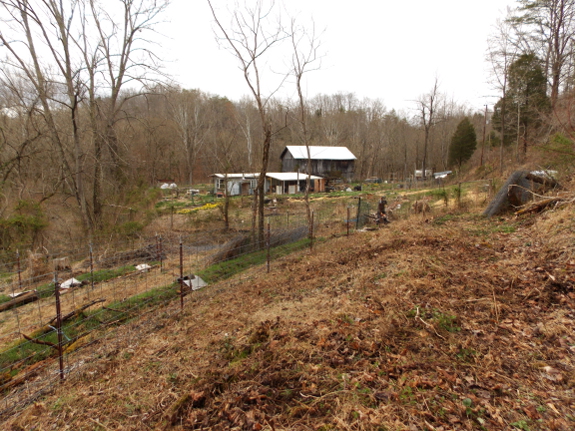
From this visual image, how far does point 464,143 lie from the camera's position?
106 feet

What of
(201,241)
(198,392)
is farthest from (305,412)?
(201,241)

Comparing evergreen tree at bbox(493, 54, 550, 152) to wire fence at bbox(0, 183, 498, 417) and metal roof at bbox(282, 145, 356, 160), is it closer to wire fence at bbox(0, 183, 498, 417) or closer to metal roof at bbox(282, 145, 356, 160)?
wire fence at bbox(0, 183, 498, 417)

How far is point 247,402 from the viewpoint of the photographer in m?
2.90

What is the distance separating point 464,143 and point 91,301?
35008 mm

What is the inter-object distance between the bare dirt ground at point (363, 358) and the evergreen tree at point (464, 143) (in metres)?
30.0

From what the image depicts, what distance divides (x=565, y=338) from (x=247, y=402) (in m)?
3.36

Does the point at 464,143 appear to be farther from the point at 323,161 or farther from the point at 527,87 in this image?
the point at 323,161

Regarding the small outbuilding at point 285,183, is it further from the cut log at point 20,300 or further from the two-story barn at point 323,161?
the cut log at point 20,300

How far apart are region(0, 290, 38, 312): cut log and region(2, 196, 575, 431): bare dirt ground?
3654 millimetres

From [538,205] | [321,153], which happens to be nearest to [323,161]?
[321,153]

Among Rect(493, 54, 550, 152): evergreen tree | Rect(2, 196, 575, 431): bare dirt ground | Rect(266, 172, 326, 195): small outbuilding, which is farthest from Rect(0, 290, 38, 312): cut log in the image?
Rect(266, 172, 326, 195): small outbuilding

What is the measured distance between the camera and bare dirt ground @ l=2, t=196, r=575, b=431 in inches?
105

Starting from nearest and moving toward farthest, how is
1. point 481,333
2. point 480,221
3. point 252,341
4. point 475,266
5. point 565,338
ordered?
point 565,338
point 481,333
point 252,341
point 475,266
point 480,221

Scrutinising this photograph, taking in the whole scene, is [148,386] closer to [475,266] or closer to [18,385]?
[18,385]
